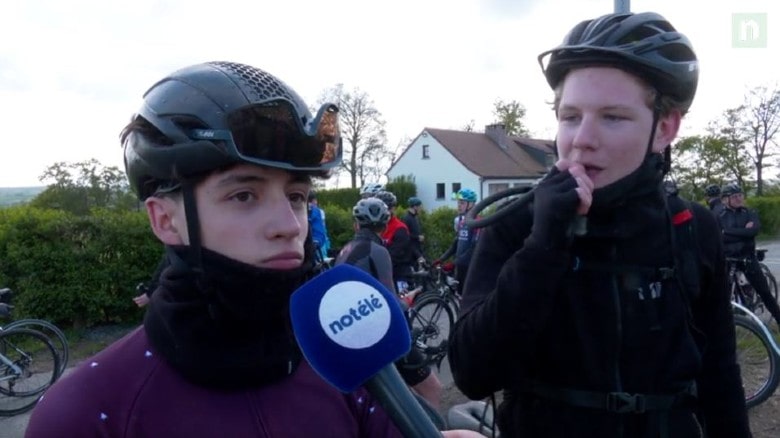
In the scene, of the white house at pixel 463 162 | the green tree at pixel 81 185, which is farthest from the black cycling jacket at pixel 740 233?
the white house at pixel 463 162

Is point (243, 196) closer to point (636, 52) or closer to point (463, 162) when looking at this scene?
point (636, 52)

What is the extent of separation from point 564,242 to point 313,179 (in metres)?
0.67

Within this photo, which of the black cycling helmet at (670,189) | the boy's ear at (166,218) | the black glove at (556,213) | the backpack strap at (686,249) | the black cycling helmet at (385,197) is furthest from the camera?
the black cycling helmet at (385,197)

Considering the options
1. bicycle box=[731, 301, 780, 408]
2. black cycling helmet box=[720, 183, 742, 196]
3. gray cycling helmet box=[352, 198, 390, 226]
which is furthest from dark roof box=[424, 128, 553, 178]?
bicycle box=[731, 301, 780, 408]

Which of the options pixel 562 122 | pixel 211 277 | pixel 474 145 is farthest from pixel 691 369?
pixel 474 145

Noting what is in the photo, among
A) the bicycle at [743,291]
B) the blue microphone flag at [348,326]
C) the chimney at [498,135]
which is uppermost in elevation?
the chimney at [498,135]

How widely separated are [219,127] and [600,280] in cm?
111

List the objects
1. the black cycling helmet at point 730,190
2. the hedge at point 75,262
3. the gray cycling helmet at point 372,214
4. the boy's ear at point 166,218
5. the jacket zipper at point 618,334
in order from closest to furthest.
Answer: the boy's ear at point 166,218 < the jacket zipper at point 618,334 < the gray cycling helmet at point 372,214 < the hedge at point 75,262 < the black cycling helmet at point 730,190

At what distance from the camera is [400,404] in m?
1.02

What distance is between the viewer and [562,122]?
6.45 feet

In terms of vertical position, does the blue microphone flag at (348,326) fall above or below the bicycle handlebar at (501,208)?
below

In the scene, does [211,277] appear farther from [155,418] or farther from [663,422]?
[663,422]

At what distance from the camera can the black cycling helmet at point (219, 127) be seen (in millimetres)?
1439

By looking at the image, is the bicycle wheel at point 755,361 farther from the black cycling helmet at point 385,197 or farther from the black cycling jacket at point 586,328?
the black cycling helmet at point 385,197
